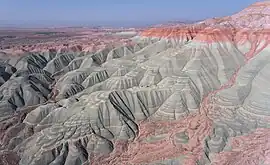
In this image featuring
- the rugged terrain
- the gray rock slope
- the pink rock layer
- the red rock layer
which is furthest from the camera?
the gray rock slope

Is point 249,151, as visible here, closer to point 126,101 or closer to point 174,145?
point 174,145

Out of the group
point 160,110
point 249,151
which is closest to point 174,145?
point 249,151

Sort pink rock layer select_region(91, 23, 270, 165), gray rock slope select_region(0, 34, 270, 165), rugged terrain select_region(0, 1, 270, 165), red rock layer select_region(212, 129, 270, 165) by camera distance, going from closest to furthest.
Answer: red rock layer select_region(212, 129, 270, 165) → pink rock layer select_region(91, 23, 270, 165) → rugged terrain select_region(0, 1, 270, 165) → gray rock slope select_region(0, 34, 270, 165)

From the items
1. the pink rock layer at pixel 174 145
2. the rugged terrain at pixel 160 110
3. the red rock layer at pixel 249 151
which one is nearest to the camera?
the red rock layer at pixel 249 151

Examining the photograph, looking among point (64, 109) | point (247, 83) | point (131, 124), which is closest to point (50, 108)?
point (64, 109)

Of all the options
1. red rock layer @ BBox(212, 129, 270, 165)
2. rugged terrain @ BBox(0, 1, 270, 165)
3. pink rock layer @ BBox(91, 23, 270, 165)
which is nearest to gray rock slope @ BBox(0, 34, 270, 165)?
rugged terrain @ BBox(0, 1, 270, 165)

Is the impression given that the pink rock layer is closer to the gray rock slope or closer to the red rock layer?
the red rock layer

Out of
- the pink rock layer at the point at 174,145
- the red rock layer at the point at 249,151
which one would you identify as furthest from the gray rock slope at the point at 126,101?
the red rock layer at the point at 249,151

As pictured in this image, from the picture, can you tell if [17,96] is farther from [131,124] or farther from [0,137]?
[131,124]

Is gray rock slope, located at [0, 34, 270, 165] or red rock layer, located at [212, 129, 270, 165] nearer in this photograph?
red rock layer, located at [212, 129, 270, 165]

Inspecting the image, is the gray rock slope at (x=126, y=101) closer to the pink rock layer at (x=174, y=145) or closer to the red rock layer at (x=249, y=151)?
the pink rock layer at (x=174, y=145)
